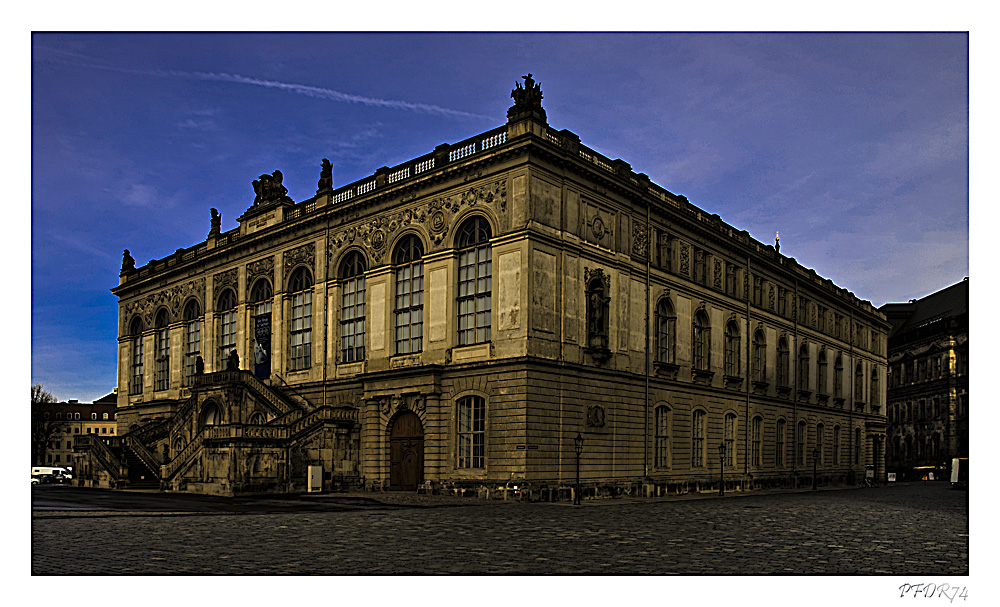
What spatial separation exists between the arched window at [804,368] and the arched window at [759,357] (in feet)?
21.0

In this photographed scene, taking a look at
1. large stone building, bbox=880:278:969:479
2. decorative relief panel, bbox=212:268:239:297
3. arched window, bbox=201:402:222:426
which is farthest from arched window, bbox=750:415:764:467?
large stone building, bbox=880:278:969:479

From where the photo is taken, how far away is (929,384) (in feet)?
352

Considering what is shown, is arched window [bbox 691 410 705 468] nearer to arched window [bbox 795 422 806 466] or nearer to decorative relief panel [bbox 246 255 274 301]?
arched window [bbox 795 422 806 466]

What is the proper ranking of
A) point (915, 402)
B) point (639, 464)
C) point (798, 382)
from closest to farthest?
1. point (639, 464)
2. point (798, 382)
3. point (915, 402)

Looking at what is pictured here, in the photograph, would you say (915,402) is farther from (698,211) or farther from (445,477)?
(445,477)

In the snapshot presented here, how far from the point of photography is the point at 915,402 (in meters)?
110

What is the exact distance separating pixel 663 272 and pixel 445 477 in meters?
15.4

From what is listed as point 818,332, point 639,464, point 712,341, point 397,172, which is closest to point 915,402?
point 818,332

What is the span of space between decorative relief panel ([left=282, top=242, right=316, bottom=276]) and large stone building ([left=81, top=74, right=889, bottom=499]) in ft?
0.34

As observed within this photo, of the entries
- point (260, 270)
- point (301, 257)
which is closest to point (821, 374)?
point (301, 257)

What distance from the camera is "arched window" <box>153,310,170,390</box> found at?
6032cm

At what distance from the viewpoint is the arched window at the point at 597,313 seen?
39500mm

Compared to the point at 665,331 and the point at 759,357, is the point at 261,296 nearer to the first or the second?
the point at 665,331

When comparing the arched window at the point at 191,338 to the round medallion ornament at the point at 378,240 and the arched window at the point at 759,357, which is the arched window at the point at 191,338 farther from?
the arched window at the point at 759,357
